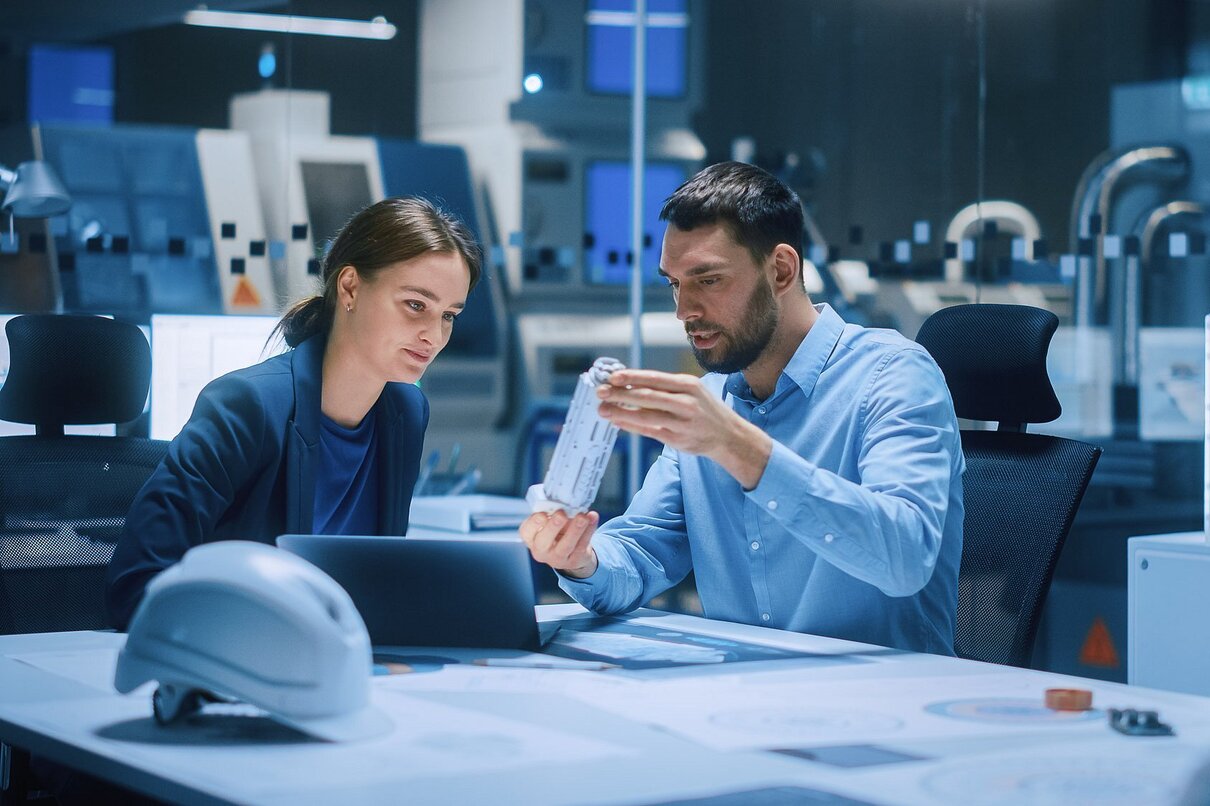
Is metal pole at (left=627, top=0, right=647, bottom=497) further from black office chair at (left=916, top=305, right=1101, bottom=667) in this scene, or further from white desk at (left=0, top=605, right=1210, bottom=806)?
white desk at (left=0, top=605, right=1210, bottom=806)

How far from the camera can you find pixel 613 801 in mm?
1038

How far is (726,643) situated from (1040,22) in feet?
8.99

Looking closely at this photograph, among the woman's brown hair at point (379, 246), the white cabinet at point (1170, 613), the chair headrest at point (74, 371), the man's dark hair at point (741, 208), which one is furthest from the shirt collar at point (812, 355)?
the chair headrest at point (74, 371)

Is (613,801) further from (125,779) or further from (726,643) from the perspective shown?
(726,643)

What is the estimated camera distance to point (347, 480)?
87.9 inches

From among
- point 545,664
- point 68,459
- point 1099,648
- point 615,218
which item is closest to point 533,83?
point 615,218

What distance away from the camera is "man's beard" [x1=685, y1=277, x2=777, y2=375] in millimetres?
2021

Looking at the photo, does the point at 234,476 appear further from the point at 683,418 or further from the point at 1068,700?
the point at 1068,700

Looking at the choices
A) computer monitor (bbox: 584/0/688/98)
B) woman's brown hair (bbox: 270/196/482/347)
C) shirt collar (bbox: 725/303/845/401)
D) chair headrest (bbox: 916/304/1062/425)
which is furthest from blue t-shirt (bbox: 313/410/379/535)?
computer monitor (bbox: 584/0/688/98)

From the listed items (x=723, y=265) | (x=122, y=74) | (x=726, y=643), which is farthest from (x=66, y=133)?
(x=726, y=643)

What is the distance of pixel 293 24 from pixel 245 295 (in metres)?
0.76

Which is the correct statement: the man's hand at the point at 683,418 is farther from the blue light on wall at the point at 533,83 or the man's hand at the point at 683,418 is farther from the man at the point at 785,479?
the blue light on wall at the point at 533,83

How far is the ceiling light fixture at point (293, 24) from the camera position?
4.09 m

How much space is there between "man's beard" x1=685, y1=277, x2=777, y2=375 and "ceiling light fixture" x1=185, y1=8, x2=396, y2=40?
2.49 meters
